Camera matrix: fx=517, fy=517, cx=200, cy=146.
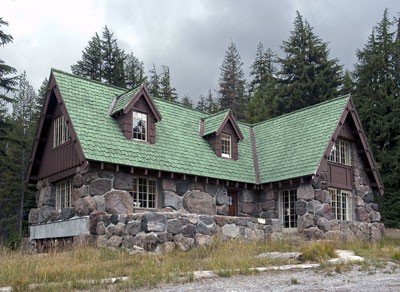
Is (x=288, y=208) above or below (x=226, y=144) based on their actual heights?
below

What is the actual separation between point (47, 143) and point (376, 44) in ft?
84.3

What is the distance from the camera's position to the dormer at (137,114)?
66.1 ft

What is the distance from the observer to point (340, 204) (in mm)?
23781

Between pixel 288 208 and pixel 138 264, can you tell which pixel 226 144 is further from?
pixel 138 264

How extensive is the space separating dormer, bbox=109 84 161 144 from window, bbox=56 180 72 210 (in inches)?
124

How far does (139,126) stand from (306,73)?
23067 millimetres

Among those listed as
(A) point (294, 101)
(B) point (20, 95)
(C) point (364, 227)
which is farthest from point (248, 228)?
(B) point (20, 95)

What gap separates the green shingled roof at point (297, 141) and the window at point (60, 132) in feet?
29.0

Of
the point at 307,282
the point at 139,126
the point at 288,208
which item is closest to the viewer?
the point at 307,282

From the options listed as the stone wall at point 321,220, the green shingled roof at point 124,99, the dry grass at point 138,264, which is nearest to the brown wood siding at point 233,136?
the stone wall at point 321,220

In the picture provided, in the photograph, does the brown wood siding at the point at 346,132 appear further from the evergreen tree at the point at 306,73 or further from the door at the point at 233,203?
the evergreen tree at the point at 306,73

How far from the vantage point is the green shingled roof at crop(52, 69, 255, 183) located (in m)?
18.8

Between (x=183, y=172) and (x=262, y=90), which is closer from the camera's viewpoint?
(x=183, y=172)

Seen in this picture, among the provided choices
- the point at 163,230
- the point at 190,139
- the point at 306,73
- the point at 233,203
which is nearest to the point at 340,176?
the point at 233,203
